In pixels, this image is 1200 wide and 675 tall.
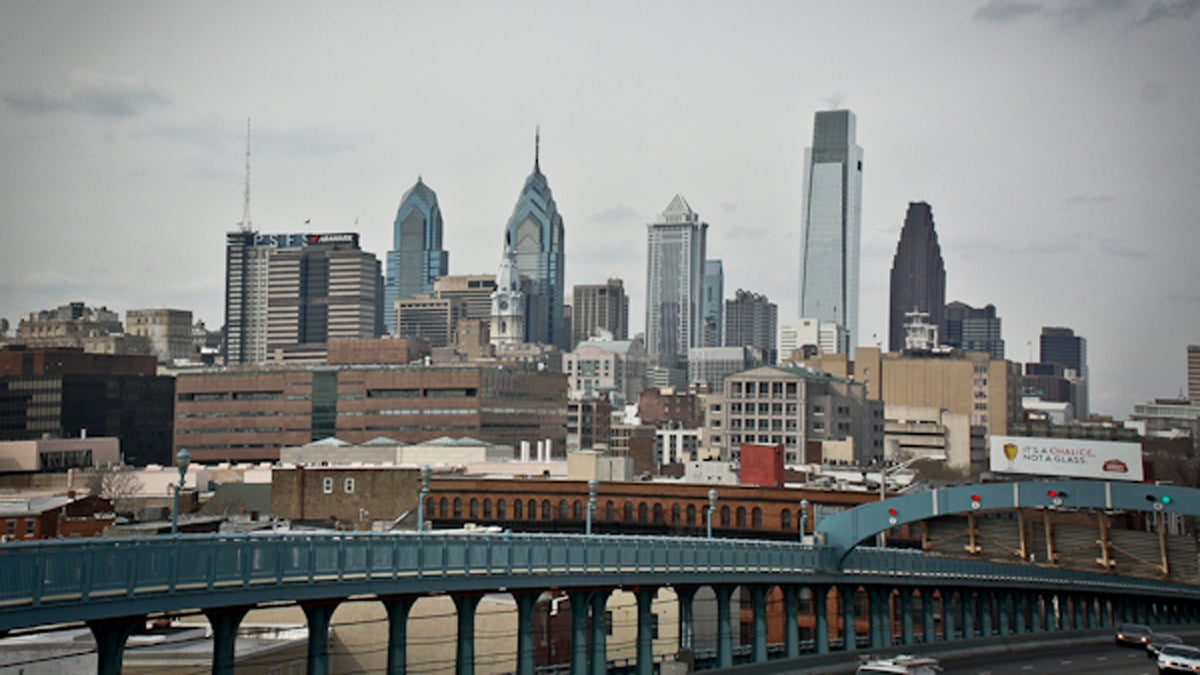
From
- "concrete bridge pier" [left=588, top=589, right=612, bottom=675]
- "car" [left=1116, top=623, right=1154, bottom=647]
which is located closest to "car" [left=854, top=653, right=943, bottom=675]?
"concrete bridge pier" [left=588, top=589, right=612, bottom=675]

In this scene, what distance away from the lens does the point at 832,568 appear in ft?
204

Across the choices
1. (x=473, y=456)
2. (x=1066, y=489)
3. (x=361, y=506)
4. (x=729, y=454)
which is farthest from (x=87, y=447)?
(x=1066, y=489)

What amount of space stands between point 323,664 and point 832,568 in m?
28.6

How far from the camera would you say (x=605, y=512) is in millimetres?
105688

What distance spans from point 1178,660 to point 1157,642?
10063mm

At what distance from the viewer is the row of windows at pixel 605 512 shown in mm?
99438

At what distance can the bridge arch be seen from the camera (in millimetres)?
57469

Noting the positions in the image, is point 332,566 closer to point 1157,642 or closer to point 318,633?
point 318,633

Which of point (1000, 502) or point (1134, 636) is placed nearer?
point (1000, 502)

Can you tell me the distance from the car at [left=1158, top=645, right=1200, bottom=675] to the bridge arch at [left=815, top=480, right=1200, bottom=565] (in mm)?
5536

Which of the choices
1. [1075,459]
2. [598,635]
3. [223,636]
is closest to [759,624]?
[598,635]

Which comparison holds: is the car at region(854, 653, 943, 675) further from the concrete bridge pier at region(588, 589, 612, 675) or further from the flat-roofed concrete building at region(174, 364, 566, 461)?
the flat-roofed concrete building at region(174, 364, 566, 461)

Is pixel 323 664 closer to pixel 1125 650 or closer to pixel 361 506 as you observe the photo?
pixel 1125 650

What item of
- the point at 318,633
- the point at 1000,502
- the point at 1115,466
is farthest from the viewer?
the point at 1115,466
